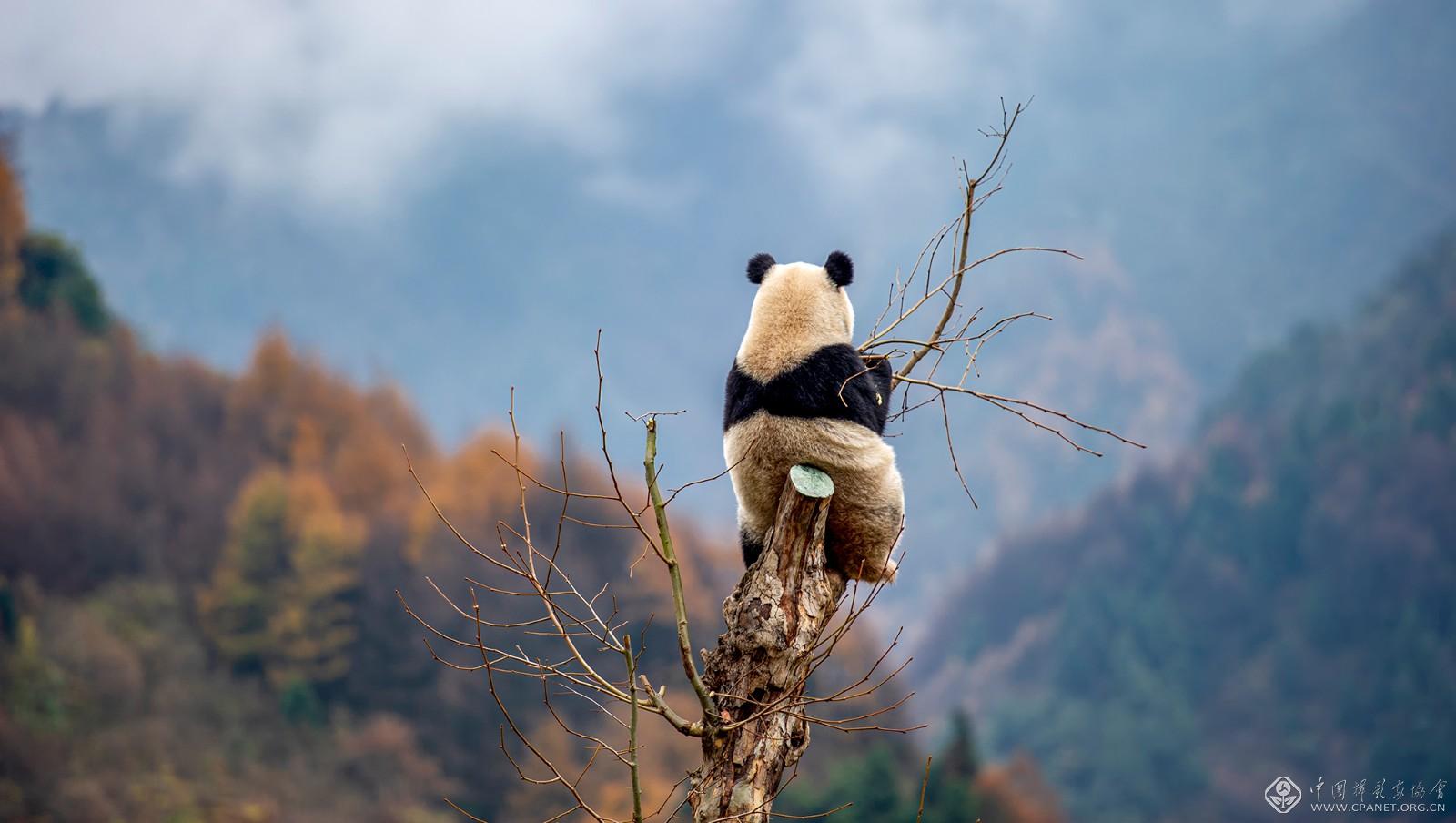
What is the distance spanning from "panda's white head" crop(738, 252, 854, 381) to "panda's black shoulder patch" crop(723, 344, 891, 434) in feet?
0.25

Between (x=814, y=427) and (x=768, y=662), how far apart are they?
155cm

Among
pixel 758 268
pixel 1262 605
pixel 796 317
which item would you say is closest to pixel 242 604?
pixel 758 268

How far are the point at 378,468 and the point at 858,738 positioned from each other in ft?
105

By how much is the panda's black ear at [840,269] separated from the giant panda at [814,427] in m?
0.05

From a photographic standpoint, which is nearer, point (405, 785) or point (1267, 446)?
point (405, 785)

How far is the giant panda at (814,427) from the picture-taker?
6617mm

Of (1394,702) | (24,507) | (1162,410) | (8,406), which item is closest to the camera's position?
(24,507)

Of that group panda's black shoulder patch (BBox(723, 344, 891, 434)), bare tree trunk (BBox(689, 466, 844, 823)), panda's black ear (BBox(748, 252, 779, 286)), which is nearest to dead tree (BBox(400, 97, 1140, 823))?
bare tree trunk (BBox(689, 466, 844, 823))

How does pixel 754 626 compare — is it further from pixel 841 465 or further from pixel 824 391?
pixel 824 391

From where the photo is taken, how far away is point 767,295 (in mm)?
7148

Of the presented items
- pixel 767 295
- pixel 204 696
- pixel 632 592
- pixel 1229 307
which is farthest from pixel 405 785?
pixel 1229 307

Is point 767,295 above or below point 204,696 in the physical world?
below

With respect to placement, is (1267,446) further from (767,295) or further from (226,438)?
(767,295)

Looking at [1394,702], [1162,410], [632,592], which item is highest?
[1162,410]
